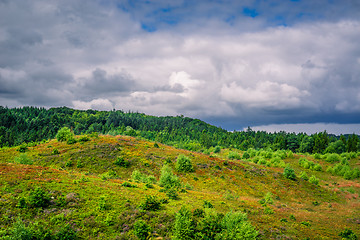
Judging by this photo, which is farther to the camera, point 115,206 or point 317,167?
point 317,167

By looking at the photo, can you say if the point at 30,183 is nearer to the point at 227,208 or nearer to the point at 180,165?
the point at 227,208

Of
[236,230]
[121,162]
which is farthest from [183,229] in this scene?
[121,162]

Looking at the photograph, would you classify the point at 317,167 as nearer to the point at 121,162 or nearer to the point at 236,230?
the point at 121,162

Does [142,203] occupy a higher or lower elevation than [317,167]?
lower

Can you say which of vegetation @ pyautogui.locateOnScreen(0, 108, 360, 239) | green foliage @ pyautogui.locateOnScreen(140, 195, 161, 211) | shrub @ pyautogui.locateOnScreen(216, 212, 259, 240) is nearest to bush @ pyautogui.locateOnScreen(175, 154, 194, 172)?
vegetation @ pyautogui.locateOnScreen(0, 108, 360, 239)

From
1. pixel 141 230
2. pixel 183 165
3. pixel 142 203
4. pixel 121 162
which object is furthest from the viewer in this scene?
pixel 183 165

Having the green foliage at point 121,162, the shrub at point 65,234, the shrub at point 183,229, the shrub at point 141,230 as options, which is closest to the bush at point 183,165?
the green foliage at point 121,162

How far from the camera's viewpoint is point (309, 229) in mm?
20859

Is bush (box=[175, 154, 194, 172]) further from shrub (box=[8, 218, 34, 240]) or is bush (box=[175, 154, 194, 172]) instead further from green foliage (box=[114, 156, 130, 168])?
shrub (box=[8, 218, 34, 240])

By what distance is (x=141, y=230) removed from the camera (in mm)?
14969

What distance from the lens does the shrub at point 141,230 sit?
48.6 ft

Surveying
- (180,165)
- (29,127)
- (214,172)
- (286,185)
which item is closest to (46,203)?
(180,165)

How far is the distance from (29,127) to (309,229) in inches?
8885

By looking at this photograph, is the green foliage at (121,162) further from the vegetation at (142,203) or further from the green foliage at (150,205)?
the green foliage at (150,205)
